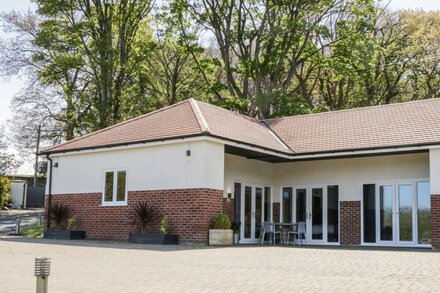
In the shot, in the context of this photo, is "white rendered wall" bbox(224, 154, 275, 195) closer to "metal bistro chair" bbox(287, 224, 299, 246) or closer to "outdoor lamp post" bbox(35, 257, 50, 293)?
"metal bistro chair" bbox(287, 224, 299, 246)

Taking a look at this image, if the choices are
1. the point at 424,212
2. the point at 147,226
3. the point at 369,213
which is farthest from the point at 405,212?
the point at 147,226

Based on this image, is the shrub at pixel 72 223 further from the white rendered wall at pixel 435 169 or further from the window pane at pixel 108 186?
the white rendered wall at pixel 435 169

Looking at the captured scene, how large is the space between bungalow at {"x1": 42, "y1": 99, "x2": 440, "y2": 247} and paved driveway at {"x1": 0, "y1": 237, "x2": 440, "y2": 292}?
178 inches

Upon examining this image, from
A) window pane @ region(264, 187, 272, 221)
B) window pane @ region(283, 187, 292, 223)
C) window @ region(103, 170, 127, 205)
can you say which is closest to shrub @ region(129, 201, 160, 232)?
window @ region(103, 170, 127, 205)

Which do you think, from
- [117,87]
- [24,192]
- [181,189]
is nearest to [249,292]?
[181,189]

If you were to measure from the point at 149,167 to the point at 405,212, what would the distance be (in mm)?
8942

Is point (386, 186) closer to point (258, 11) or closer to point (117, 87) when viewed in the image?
point (258, 11)

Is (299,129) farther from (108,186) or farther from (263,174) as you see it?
(108,186)

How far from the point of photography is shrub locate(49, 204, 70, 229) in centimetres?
2302

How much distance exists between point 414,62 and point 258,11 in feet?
34.1

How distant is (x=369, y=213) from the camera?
2136 cm

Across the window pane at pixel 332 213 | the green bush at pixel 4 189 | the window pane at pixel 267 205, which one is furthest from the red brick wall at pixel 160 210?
the green bush at pixel 4 189

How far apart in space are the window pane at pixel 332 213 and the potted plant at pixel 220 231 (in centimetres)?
493

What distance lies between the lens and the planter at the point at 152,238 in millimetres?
18641
